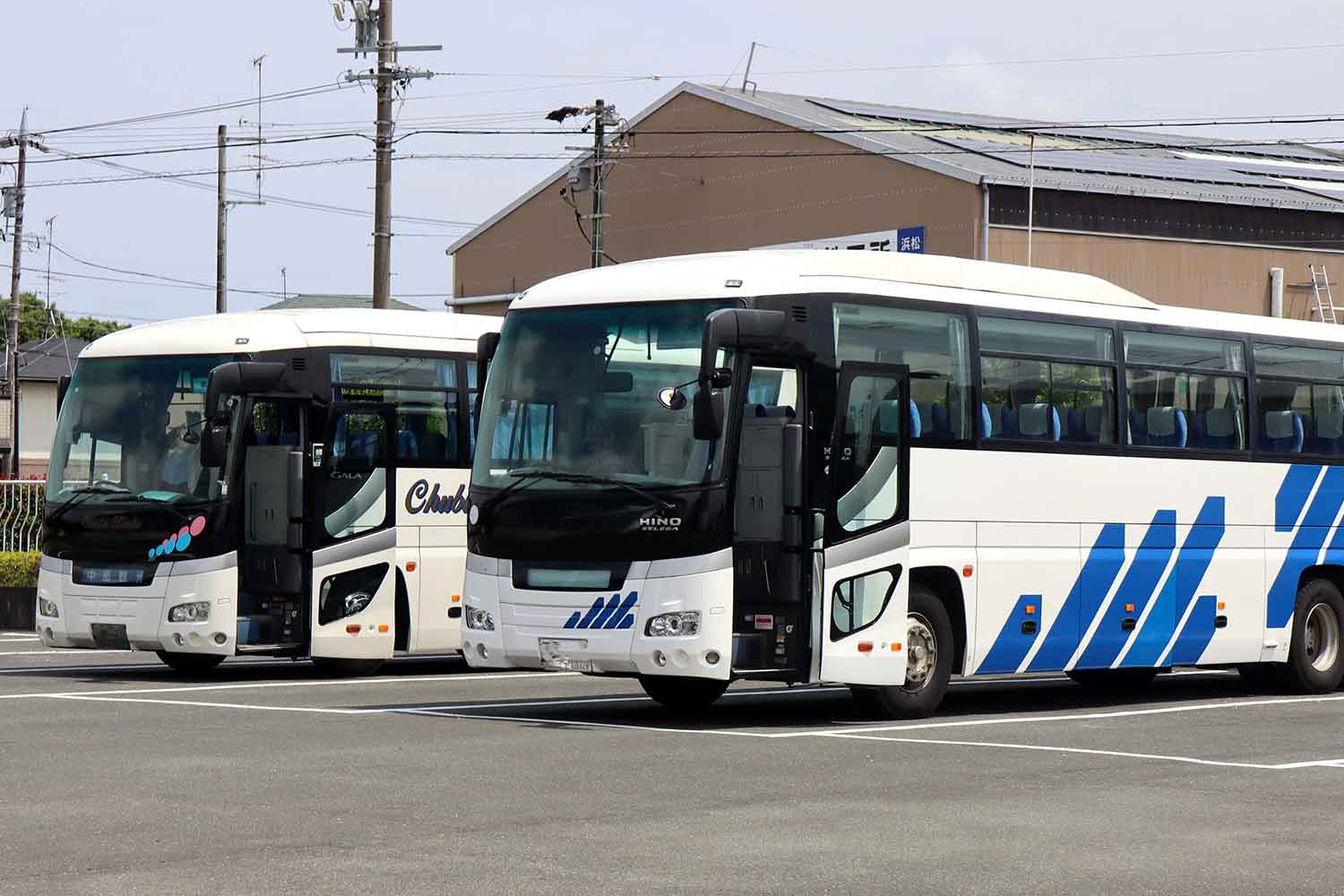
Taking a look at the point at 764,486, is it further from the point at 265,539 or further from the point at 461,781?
the point at 265,539

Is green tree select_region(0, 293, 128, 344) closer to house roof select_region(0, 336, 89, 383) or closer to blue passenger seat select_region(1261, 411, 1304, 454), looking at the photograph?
house roof select_region(0, 336, 89, 383)

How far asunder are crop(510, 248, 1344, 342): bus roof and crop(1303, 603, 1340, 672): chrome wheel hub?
3666 millimetres

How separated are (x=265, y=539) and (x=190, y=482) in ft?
2.80

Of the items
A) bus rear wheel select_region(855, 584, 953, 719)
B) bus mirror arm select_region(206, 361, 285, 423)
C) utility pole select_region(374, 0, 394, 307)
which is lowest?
bus rear wheel select_region(855, 584, 953, 719)

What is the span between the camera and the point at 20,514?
31.1 metres

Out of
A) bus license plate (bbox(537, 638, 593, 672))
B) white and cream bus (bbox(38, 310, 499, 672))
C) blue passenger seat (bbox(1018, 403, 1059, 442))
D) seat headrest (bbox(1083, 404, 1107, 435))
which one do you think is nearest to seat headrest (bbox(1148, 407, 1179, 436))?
seat headrest (bbox(1083, 404, 1107, 435))

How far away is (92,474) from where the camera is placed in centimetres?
1980

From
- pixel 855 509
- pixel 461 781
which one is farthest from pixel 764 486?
pixel 461 781

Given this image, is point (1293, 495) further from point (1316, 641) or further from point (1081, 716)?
point (1081, 716)

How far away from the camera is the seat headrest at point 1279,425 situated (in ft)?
62.9

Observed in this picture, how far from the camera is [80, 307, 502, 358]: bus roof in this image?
1978 cm

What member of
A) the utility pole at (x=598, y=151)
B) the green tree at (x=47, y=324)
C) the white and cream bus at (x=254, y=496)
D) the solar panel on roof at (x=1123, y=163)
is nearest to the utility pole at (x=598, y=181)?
the utility pole at (x=598, y=151)

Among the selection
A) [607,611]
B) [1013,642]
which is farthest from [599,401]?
[1013,642]

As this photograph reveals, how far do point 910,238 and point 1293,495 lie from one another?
2677 centimetres
